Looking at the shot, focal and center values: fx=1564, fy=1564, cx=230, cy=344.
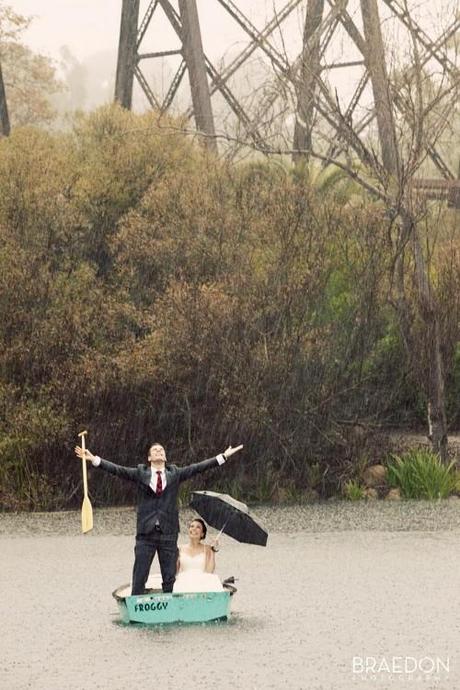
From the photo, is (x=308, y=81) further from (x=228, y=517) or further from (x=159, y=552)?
(x=159, y=552)

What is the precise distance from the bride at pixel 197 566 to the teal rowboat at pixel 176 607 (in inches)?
2.8

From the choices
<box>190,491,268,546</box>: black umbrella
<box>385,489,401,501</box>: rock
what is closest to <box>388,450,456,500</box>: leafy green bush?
<box>385,489,401,501</box>: rock

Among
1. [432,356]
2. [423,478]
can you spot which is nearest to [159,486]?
[423,478]

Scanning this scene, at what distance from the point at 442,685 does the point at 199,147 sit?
1802 centimetres

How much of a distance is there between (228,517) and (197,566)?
58 centimetres

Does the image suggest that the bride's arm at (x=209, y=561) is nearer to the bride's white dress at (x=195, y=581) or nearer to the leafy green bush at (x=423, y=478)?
the bride's white dress at (x=195, y=581)

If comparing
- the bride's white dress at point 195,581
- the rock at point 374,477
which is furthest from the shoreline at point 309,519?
the bride's white dress at point 195,581

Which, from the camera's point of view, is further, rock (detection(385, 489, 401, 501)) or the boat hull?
rock (detection(385, 489, 401, 501))

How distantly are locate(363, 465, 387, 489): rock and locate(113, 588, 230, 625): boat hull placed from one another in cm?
1063

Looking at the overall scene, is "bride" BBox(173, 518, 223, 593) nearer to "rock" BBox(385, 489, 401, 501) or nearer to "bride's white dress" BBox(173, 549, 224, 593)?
"bride's white dress" BBox(173, 549, 224, 593)

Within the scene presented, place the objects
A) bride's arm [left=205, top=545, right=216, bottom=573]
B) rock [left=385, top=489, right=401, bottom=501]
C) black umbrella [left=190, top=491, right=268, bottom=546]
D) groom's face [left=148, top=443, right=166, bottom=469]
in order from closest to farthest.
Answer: groom's face [left=148, top=443, right=166, bottom=469]
bride's arm [left=205, top=545, right=216, bottom=573]
black umbrella [left=190, top=491, right=268, bottom=546]
rock [left=385, top=489, right=401, bottom=501]

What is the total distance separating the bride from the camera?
1287 cm

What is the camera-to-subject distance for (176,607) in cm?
1283

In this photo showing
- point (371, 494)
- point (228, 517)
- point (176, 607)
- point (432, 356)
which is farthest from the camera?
point (432, 356)
